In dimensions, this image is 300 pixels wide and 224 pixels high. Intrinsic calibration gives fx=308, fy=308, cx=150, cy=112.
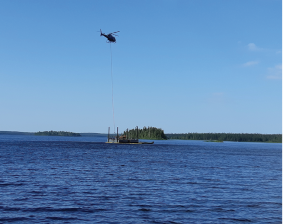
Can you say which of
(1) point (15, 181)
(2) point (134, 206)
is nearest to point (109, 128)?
(1) point (15, 181)

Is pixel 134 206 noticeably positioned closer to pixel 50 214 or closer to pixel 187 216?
pixel 187 216

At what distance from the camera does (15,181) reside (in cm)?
3581

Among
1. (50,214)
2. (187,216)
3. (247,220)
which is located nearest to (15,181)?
(50,214)
